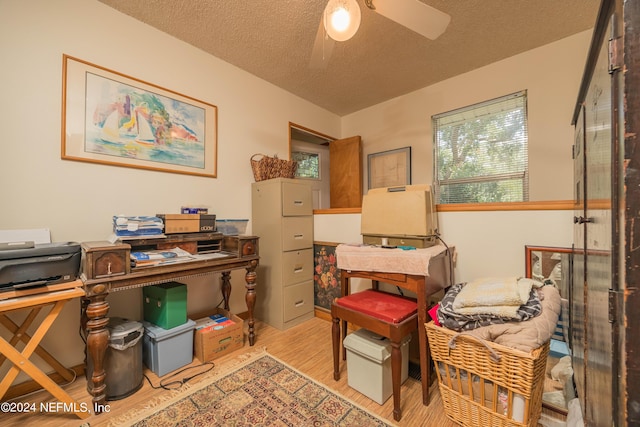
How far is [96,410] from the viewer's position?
1.28 m

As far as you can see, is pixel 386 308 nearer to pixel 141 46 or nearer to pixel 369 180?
pixel 369 180

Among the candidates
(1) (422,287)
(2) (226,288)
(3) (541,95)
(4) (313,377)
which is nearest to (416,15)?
(1) (422,287)

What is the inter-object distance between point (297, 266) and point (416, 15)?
199 cm

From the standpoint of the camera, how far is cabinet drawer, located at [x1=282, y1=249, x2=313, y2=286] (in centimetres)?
228

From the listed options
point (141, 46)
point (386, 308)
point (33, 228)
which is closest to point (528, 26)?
point (386, 308)

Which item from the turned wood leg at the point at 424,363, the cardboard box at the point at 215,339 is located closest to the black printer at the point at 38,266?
the cardboard box at the point at 215,339

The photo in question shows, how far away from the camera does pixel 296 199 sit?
2.36 m

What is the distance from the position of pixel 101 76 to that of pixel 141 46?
15.8 inches

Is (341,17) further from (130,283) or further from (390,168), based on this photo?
(390,168)

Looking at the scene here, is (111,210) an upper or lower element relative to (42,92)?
lower

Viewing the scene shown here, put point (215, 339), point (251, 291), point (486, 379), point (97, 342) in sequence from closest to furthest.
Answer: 1. point (486, 379)
2. point (97, 342)
3. point (215, 339)
4. point (251, 291)

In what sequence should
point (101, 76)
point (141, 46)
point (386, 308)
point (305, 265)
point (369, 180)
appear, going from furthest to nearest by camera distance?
point (369, 180) → point (305, 265) → point (141, 46) → point (101, 76) → point (386, 308)

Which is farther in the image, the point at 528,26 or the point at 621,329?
the point at 528,26

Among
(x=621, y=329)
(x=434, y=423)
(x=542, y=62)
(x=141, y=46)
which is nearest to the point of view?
(x=621, y=329)
